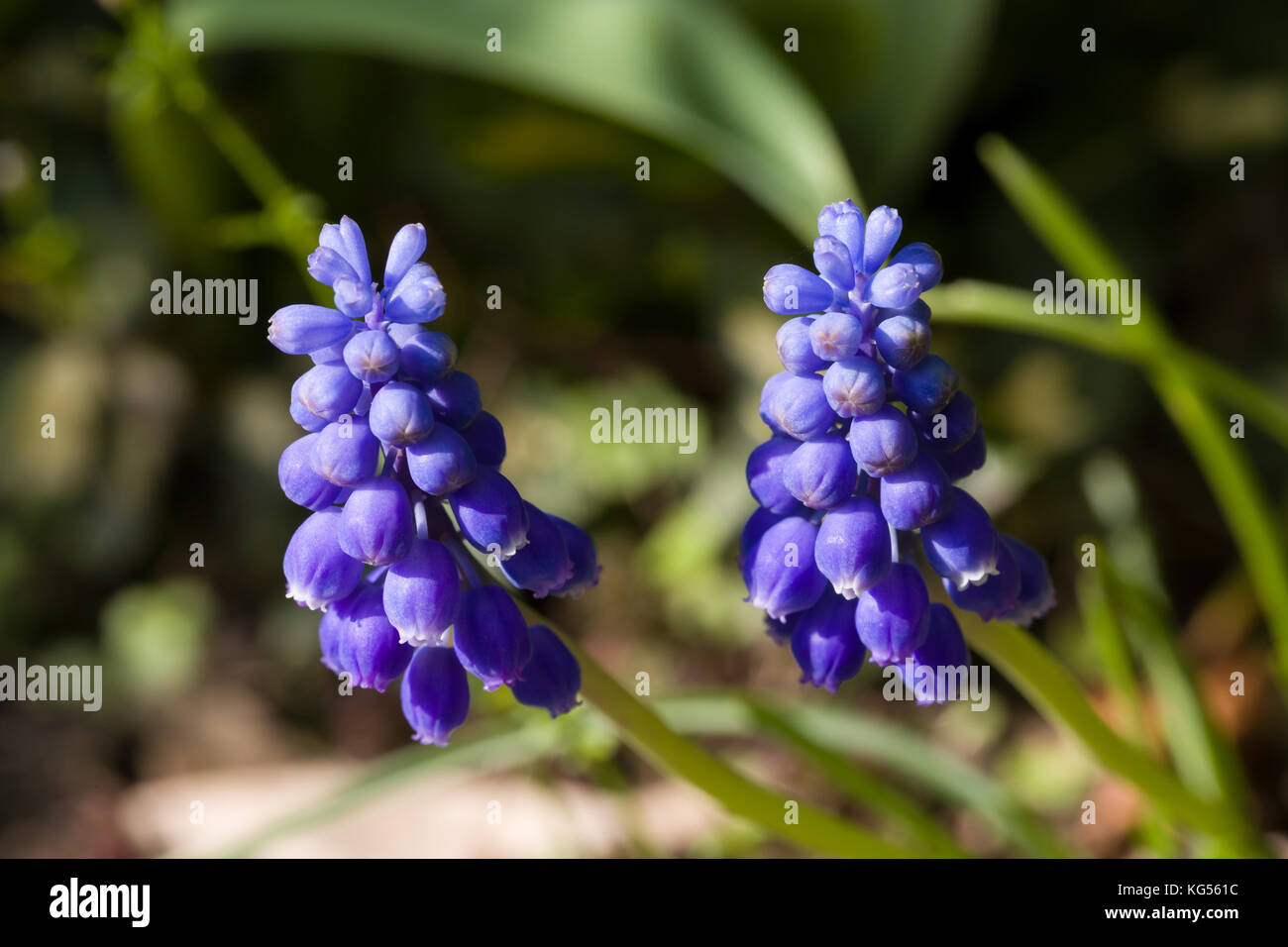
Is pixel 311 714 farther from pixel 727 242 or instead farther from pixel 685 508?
pixel 727 242

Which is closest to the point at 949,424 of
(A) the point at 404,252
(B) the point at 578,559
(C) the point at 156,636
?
(B) the point at 578,559

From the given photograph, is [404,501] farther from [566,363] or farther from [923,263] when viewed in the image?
[566,363]

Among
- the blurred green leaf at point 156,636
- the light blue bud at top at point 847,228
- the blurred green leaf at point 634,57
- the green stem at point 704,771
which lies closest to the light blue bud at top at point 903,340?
the light blue bud at top at point 847,228

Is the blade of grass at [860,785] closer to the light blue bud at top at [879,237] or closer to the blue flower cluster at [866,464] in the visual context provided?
the blue flower cluster at [866,464]

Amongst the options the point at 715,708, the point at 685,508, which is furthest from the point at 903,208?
the point at 715,708

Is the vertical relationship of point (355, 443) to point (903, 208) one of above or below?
below

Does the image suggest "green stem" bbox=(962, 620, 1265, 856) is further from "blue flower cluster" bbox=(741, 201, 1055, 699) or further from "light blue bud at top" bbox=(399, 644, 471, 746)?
"light blue bud at top" bbox=(399, 644, 471, 746)
